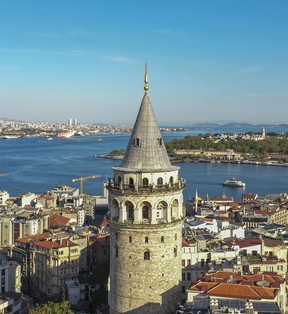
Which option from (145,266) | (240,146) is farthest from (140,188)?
(240,146)

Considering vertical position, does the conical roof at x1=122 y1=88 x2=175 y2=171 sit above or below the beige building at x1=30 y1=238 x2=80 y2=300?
above

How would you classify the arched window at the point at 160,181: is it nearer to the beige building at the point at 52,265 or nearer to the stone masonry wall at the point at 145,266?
the stone masonry wall at the point at 145,266

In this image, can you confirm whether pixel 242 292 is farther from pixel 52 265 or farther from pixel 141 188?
pixel 52 265

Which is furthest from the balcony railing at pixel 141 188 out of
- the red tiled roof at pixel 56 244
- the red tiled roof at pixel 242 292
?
the red tiled roof at pixel 56 244

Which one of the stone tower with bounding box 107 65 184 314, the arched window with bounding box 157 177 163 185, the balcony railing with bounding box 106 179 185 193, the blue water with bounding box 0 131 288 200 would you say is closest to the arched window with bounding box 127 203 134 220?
the stone tower with bounding box 107 65 184 314

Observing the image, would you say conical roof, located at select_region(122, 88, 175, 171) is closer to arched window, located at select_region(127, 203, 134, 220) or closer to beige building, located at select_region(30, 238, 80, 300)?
arched window, located at select_region(127, 203, 134, 220)

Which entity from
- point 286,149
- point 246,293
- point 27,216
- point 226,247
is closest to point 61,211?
point 27,216

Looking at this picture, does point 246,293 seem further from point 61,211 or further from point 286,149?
point 286,149

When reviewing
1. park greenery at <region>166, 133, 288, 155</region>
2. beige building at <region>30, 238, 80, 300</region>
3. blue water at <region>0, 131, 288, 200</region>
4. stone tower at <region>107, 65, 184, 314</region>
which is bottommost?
blue water at <region>0, 131, 288, 200</region>
